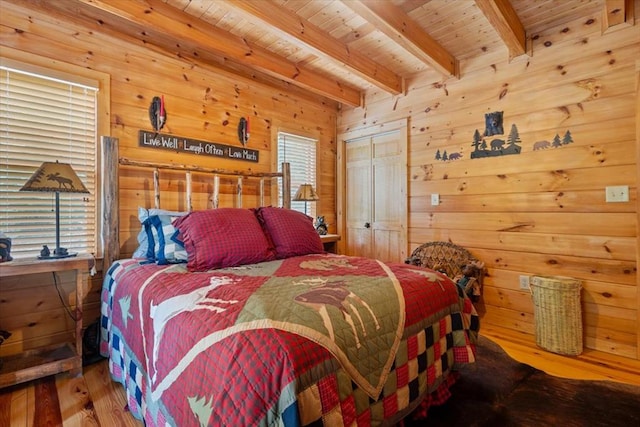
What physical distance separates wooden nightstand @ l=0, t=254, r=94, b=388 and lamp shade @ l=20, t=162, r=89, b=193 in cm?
43

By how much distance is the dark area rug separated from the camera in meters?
1.59

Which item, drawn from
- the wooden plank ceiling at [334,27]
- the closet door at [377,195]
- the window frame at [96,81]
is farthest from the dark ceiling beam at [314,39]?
the window frame at [96,81]

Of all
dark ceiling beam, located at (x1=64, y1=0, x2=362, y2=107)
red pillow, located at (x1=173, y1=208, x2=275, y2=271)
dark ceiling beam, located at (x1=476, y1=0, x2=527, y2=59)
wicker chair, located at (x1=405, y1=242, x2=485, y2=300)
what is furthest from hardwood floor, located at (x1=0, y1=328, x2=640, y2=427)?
dark ceiling beam, located at (x1=476, y1=0, x2=527, y2=59)

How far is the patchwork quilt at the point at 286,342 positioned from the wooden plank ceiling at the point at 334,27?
69.0 inches

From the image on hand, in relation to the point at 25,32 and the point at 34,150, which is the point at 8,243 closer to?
the point at 34,150

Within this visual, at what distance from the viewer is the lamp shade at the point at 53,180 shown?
6.06 feet

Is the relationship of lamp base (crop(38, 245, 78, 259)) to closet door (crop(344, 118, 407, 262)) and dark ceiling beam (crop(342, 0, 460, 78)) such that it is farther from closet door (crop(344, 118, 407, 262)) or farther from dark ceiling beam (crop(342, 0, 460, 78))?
closet door (crop(344, 118, 407, 262))

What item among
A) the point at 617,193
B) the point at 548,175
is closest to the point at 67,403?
the point at 548,175

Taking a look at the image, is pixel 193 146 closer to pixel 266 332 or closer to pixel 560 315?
pixel 266 332

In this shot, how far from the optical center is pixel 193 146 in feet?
9.43

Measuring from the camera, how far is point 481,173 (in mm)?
2990

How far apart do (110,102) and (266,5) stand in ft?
4.62

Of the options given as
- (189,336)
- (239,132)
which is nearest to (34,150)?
(239,132)

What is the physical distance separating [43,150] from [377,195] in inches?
124
